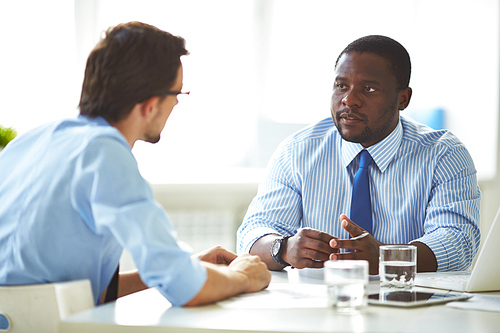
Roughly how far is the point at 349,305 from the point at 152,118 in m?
0.63

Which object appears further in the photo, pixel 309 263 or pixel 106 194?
pixel 309 263

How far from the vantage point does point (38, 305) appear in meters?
1.06

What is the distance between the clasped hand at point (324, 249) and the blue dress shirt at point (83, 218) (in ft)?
1.91

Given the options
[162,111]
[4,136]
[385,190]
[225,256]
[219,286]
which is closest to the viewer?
[219,286]

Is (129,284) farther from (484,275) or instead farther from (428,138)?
(428,138)

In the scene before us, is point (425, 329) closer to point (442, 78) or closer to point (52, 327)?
point (52, 327)

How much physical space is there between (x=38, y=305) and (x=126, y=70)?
0.53 metres

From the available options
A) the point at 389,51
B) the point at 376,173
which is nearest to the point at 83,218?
the point at 376,173

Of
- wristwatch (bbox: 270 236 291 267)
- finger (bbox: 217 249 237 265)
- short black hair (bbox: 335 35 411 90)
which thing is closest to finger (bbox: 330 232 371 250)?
wristwatch (bbox: 270 236 291 267)

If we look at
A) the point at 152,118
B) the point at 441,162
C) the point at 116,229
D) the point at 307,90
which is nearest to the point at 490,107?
the point at 307,90

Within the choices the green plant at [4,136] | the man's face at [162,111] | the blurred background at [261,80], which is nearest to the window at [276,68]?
the blurred background at [261,80]

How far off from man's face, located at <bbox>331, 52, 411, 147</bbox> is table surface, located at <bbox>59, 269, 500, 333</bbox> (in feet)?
3.19

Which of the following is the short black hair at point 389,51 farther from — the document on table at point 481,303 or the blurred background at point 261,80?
the blurred background at point 261,80

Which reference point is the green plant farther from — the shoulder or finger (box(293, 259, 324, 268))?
the shoulder
